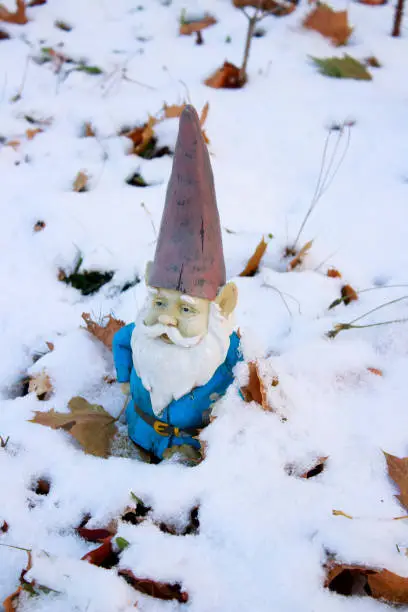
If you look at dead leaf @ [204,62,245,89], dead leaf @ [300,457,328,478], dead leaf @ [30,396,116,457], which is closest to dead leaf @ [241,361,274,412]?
dead leaf @ [300,457,328,478]

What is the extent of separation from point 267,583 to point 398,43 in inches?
134

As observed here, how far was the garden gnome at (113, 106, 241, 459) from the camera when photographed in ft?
4.58

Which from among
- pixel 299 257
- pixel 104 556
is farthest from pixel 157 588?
pixel 299 257

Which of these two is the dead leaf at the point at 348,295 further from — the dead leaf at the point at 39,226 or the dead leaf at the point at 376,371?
the dead leaf at the point at 39,226

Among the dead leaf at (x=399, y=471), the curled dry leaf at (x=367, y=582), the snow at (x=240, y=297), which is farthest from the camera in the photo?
the dead leaf at (x=399, y=471)

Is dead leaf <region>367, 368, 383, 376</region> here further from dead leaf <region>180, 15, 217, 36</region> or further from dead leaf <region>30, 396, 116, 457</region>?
dead leaf <region>180, 15, 217, 36</region>

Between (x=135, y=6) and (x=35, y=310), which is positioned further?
(x=135, y=6)

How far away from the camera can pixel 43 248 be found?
8.11ft

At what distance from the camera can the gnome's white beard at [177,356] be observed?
5.02ft

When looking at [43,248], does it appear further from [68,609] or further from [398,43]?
[398,43]

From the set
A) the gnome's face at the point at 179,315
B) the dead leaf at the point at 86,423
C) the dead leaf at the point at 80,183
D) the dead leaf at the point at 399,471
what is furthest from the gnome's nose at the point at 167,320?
the dead leaf at the point at 80,183

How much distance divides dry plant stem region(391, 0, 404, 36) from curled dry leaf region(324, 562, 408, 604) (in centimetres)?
331

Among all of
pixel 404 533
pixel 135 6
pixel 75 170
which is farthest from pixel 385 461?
pixel 135 6

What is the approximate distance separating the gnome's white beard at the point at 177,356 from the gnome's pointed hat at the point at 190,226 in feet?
0.40
